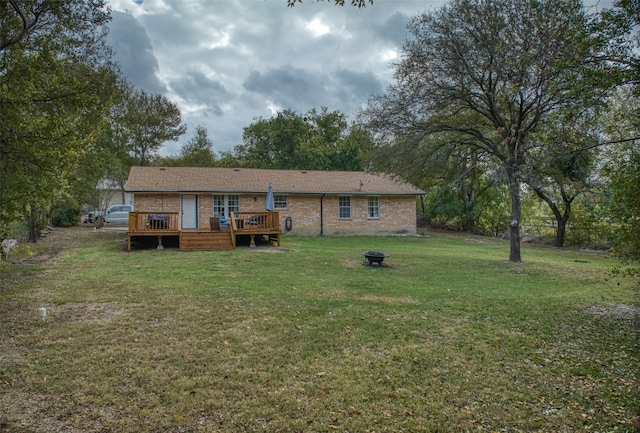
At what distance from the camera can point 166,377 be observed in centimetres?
383

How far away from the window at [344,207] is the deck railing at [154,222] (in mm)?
9229

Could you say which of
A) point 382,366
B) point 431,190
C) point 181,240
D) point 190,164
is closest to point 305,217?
point 181,240

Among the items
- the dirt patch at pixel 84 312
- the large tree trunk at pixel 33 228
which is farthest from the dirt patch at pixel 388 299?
the large tree trunk at pixel 33 228

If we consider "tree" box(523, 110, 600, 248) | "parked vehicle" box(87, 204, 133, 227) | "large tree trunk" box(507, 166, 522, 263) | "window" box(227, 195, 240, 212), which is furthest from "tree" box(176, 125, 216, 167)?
"large tree trunk" box(507, 166, 522, 263)

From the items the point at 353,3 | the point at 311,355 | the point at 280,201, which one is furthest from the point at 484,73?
the point at 280,201

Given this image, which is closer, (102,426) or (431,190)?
(102,426)

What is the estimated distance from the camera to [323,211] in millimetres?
21094

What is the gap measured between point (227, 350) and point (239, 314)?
55.9 inches

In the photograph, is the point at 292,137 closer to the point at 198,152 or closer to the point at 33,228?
the point at 198,152

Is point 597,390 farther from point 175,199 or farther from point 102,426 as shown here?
point 175,199

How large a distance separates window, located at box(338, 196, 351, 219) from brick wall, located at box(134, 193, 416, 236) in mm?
182

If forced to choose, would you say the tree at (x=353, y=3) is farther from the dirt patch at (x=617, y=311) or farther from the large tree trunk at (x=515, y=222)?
the large tree trunk at (x=515, y=222)

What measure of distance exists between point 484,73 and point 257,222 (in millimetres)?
9930

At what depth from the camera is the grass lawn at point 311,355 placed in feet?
10.6
